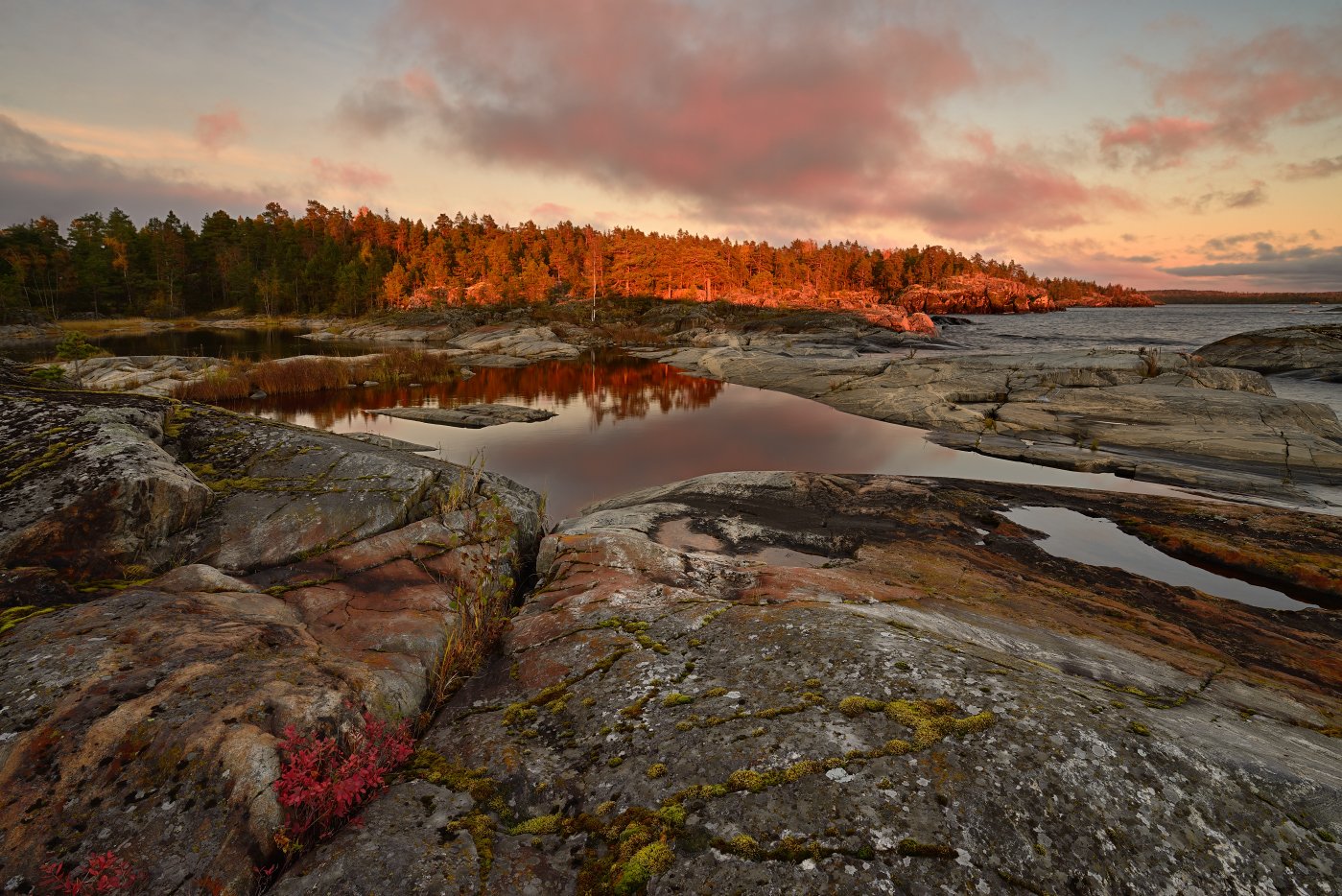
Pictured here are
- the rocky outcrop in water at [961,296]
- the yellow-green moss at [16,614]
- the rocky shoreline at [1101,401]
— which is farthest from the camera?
the rocky outcrop in water at [961,296]

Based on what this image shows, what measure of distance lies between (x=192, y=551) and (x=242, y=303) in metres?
155

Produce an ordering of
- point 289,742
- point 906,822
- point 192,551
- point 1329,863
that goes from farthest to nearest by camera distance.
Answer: point 192,551, point 289,742, point 906,822, point 1329,863

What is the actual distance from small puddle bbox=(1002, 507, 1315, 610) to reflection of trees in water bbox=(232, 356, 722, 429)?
22835 millimetres

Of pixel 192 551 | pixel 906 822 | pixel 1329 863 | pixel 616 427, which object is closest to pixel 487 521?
pixel 192 551

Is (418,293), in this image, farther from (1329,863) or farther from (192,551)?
(1329,863)

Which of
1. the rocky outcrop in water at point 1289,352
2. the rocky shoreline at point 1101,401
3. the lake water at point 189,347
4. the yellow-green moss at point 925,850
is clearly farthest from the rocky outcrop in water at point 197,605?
the rocky outcrop in water at point 1289,352

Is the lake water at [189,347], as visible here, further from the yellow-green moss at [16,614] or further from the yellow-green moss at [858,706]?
the yellow-green moss at [858,706]

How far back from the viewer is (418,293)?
12562cm

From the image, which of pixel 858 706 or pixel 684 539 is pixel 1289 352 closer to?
pixel 684 539

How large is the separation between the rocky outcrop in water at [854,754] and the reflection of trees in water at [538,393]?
86.8ft

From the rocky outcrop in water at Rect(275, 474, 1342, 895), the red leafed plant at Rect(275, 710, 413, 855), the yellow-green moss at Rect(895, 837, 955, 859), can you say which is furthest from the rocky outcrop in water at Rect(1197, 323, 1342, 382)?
the red leafed plant at Rect(275, 710, 413, 855)

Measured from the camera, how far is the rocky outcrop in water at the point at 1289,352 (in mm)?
38469

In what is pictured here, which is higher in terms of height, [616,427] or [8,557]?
[8,557]

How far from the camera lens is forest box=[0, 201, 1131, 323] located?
109m
